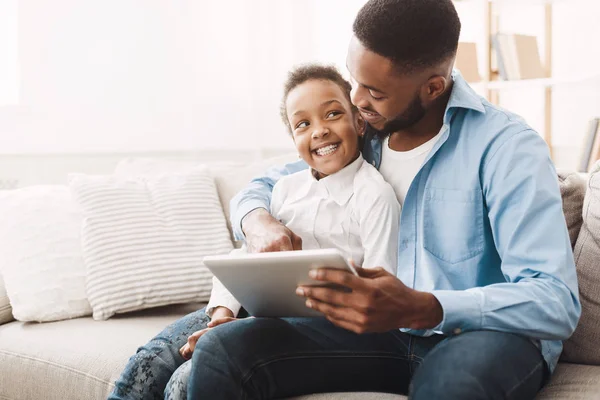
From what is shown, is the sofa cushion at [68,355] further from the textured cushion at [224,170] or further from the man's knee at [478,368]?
the man's knee at [478,368]

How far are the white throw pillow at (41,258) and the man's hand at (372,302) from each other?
3.33ft

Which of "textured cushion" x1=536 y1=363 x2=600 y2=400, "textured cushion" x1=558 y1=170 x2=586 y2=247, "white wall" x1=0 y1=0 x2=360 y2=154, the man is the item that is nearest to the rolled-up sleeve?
the man

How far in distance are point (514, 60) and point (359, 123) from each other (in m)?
1.59

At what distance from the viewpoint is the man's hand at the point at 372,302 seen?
3.43ft

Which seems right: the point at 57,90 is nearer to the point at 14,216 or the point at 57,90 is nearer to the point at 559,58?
the point at 14,216

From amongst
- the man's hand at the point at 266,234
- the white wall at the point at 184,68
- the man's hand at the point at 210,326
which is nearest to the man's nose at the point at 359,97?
the man's hand at the point at 266,234

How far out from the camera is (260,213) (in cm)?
158

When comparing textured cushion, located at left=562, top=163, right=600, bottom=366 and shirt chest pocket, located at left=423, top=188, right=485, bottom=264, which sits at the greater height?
shirt chest pocket, located at left=423, top=188, right=485, bottom=264

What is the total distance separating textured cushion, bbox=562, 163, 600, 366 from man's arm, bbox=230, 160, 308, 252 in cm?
59

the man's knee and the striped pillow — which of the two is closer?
the man's knee

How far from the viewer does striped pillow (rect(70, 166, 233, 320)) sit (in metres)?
1.90

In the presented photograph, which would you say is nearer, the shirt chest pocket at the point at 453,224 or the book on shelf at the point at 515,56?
the shirt chest pocket at the point at 453,224

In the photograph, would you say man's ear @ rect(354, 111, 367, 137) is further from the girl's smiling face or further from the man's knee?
the man's knee

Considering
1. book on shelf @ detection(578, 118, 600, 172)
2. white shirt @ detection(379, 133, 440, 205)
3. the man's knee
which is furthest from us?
book on shelf @ detection(578, 118, 600, 172)
